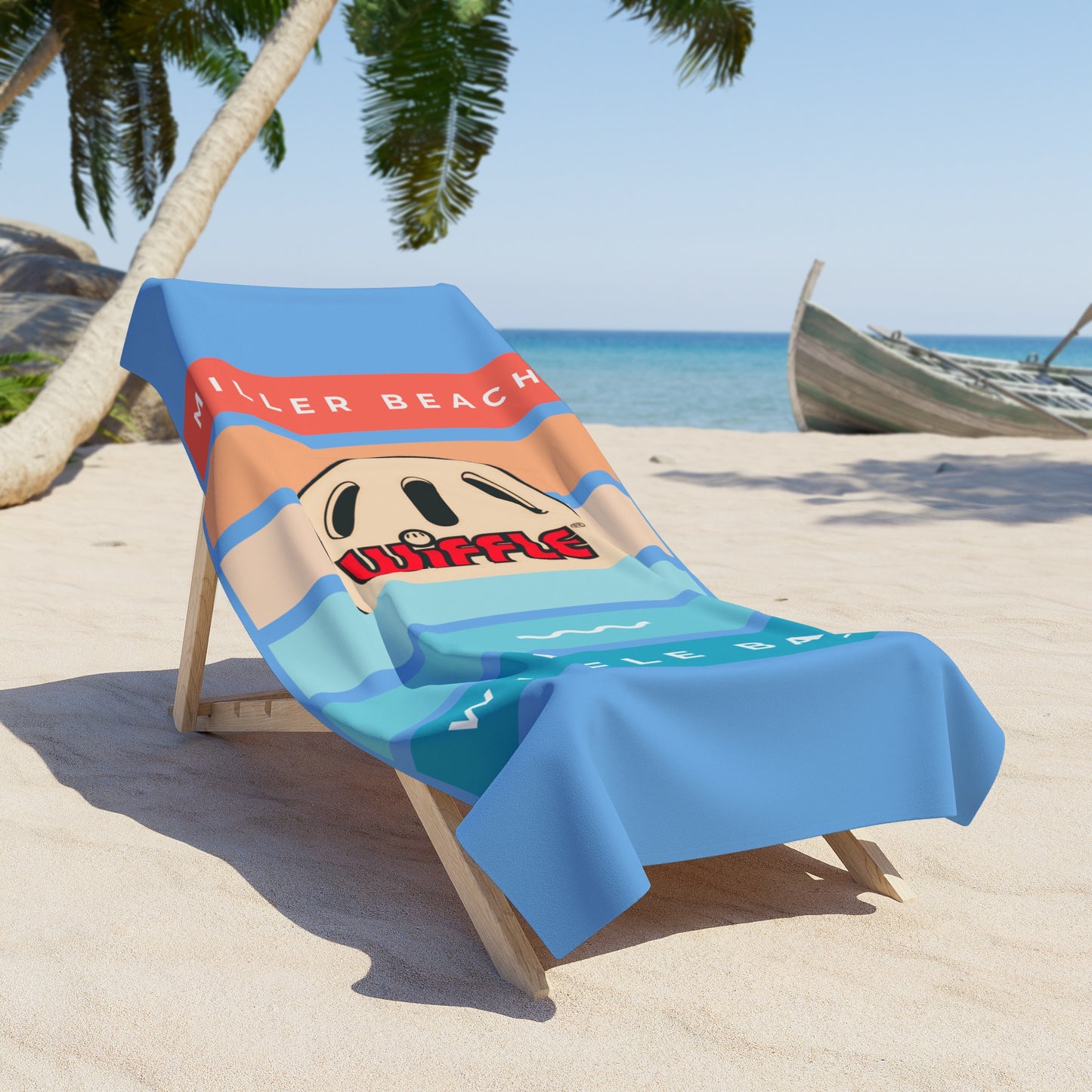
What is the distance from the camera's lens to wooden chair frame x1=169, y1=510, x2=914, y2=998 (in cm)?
181

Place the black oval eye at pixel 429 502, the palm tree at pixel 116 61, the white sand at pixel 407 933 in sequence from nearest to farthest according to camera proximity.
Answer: the white sand at pixel 407 933
the black oval eye at pixel 429 502
the palm tree at pixel 116 61

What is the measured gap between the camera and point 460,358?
11.1 ft

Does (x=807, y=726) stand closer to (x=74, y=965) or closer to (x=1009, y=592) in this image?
(x=74, y=965)

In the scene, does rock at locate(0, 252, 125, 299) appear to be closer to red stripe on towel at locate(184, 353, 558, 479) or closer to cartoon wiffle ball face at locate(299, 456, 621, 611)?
red stripe on towel at locate(184, 353, 558, 479)

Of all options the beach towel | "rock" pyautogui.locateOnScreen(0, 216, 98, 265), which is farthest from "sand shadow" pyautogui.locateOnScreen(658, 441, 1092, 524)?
"rock" pyautogui.locateOnScreen(0, 216, 98, 265)

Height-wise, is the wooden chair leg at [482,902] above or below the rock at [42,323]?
above

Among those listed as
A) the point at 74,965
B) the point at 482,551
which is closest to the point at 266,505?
the point at 482,551

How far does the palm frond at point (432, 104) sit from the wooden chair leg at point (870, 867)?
8.21 m

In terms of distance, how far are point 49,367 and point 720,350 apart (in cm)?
5699

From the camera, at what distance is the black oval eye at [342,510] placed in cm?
266

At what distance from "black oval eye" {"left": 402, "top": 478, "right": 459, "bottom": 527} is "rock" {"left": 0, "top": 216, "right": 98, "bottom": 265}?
1177 centimetres

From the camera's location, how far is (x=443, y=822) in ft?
6.31

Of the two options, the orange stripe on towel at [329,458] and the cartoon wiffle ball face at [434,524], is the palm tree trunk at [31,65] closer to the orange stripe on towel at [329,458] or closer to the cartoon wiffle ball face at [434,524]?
the orange stripe on towel at [329,458]

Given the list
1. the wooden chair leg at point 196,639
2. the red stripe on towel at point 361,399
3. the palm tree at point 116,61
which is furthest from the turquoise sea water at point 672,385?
the palm tree at point 116,61
